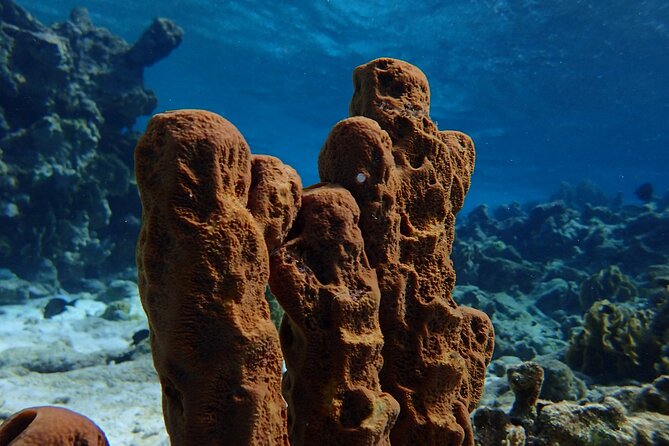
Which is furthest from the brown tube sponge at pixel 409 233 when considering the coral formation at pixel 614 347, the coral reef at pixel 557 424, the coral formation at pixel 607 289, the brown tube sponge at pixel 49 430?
the coral formation at pixel 607 289

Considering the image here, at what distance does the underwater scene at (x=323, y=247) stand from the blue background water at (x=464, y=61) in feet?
0.62

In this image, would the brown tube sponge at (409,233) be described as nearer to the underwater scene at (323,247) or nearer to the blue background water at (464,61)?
the underwater scene at (323,247)

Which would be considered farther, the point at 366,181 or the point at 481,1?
the point at 481,1

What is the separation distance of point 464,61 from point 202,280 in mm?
26345

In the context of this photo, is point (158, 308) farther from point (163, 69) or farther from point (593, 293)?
point (163, 69)

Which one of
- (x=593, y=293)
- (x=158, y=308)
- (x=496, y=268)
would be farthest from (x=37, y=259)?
(x=593, y=293)

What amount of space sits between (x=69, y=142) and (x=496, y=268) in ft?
46.0

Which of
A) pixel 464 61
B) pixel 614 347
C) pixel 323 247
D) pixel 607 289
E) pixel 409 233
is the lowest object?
pixel 323 247

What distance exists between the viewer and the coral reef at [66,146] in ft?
35.5

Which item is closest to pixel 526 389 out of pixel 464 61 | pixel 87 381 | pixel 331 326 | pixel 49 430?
pixel 331 326

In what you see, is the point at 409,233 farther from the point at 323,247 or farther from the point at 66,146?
the point at 66,146

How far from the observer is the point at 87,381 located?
17.2 ft

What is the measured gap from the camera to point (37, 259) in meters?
11.4

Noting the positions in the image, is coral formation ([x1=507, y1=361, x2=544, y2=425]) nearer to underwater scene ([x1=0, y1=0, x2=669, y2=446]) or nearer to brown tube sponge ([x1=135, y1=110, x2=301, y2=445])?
underwater scene ([x1=0, y1=0, x2=669, y2=446])
